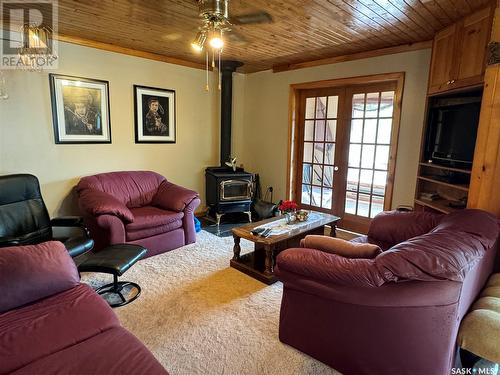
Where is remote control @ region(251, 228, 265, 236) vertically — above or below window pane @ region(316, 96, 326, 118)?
below

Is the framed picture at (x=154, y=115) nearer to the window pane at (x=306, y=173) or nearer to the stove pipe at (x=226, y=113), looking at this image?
the stove pipe at (x=226, y=113)

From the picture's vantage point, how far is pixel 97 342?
1346 millimetres

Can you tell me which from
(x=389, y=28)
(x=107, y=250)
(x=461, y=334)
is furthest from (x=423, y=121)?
(x=107, y=250)

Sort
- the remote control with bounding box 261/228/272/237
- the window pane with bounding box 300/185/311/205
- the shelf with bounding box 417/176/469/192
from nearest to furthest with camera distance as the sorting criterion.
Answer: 1. the shelf with bounding box 417/176/469/192
2. the remote control with bounding box 261/228/272/237
3. the window pane with bounding box 300/185/311/205

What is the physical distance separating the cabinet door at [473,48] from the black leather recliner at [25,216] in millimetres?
3555

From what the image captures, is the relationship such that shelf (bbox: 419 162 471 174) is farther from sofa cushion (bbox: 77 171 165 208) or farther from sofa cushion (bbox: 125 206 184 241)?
sofa cushion (bbox: 77 171 165 208)

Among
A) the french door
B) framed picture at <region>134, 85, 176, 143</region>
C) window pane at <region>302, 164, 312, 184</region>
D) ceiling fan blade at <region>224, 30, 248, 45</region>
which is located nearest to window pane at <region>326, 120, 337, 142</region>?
the french door

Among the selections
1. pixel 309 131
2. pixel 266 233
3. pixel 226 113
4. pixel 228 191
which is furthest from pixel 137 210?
pixel 309 131

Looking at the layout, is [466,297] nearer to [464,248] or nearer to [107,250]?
[464,248]

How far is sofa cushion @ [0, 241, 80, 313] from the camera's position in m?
1.55

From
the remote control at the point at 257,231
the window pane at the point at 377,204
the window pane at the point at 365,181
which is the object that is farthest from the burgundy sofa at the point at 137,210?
the window pane at the point at 377,204

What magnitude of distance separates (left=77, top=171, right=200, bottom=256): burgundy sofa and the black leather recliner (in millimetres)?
279

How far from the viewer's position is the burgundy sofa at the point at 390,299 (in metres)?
1.41

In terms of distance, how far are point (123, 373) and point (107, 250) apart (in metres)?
1.58
